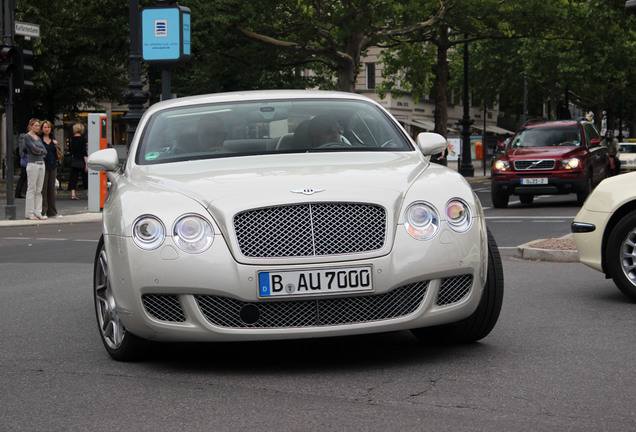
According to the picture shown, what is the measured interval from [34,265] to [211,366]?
22.2 feet

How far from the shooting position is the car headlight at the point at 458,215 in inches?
227

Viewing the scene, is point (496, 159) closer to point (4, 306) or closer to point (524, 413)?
point (4, 306)

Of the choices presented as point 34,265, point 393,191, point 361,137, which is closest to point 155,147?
point 361,137

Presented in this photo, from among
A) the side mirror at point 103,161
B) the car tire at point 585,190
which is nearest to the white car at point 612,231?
the side mirror at point 103,161

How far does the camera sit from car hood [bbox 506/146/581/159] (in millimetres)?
22109

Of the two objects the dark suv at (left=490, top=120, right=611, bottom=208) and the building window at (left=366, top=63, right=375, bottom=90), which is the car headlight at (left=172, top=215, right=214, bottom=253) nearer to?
the dark suv at (left=490, top=120, right=611, bottom=208)

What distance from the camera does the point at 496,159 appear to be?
22500mm

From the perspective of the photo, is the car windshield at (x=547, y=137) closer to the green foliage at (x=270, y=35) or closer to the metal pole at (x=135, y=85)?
the green foliage at (x=270, y=35)

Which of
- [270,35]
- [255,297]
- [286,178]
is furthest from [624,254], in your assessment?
[270,35]

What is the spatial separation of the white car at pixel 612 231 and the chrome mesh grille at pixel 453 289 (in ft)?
9.05

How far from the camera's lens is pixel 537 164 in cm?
2205

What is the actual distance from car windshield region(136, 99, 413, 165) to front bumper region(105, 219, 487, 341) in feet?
4.18

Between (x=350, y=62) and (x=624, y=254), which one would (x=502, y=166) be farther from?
(x=350, y=62)

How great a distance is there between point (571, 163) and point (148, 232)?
57.3ft
